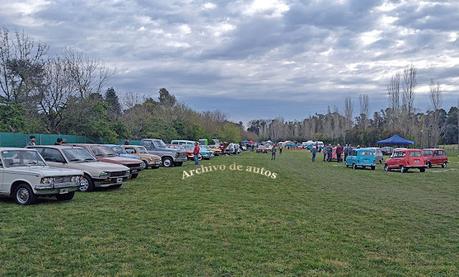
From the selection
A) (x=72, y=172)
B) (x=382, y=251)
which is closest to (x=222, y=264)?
(x=382, y=251)

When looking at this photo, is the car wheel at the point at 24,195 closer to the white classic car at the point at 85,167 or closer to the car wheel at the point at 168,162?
the white classic car at the point at 85,167

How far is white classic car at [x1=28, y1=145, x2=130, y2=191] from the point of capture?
586 inches

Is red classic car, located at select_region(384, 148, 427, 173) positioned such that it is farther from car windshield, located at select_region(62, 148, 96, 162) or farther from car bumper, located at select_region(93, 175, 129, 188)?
car windshield, located at select_region(62, 148, 96, 162)

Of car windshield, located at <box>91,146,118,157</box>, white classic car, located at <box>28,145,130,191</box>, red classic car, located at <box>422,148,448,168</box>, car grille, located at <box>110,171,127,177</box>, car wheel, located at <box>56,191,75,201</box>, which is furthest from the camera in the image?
red classic car, located at <box>422,148,448,168</box>

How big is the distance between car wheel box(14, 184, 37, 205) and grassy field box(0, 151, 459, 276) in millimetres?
256

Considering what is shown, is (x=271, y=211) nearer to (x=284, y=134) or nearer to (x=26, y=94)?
(x=26, y=94)

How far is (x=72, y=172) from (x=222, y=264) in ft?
24.1

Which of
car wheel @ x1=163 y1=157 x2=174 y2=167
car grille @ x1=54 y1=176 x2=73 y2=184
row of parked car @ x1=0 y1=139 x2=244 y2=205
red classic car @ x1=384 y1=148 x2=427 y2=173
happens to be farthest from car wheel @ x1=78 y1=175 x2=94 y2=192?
red classic car @ x1=384 y1=148 x2=427 y2=173

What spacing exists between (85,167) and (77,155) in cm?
96

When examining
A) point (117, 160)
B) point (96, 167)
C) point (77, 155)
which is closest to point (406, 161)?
point (117, 160)

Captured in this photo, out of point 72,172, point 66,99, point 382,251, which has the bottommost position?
point 382,251

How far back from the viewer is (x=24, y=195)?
11781 mm

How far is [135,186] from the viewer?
56.0 ft

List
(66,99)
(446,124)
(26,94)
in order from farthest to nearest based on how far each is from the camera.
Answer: (446,124), (66,99), (26,94)
